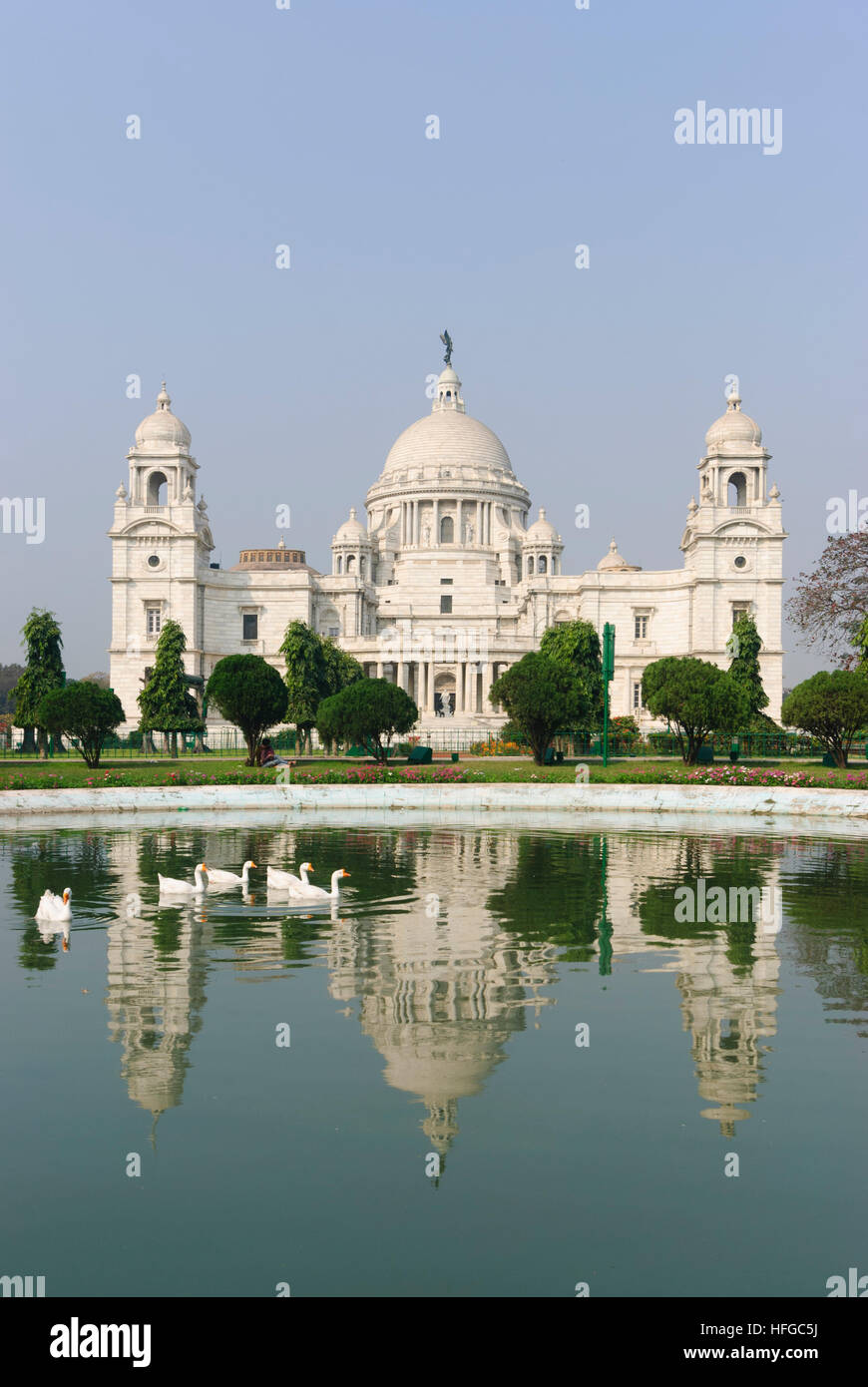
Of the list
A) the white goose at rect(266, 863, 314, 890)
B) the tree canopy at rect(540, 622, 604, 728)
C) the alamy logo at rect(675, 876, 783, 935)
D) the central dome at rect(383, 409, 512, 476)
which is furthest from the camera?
the central dome at rect(383, 409, 512, 476)

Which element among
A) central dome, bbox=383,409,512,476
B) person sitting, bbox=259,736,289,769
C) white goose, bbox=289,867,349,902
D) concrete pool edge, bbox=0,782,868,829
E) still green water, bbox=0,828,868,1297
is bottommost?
still green water, bbox=0,828,868,1297

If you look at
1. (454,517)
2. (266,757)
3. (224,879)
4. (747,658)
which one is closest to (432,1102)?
(224,879)

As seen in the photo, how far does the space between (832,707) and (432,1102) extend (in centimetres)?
3188

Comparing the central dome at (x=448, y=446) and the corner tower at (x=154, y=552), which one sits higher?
the central dome at (x=448, y=446)

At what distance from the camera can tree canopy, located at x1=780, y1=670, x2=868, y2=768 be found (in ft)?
121

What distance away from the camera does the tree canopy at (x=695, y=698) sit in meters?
40.1

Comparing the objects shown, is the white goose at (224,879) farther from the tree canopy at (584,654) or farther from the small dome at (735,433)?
the small dome at (735,433)

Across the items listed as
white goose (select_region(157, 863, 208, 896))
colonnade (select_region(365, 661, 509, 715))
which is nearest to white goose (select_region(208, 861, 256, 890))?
white goose (select_region(157, 863, 208, 896))

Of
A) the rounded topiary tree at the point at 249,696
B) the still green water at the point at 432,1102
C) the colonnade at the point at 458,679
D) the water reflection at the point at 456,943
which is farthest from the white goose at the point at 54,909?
the colonnade at the point at 458,679

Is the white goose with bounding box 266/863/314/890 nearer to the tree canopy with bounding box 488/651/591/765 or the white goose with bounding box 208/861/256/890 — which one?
the white goose with bounding box 208/861/256/890

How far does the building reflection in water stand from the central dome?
8358 centimetres
